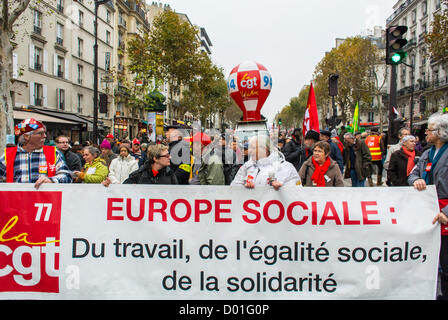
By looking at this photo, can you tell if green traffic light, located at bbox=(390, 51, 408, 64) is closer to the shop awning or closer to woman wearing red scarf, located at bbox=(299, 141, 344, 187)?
woman wearing red scarf, located at bbox=(299, 141, 344, 187)

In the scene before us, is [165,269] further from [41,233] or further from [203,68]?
[203,68]

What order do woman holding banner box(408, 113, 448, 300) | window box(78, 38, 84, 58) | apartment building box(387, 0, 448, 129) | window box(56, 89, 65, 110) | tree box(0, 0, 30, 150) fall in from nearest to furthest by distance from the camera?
woman holding banner box(408, 113, 448, 300) < tree box(0, 0, 30, 150) < window box(56, 89, 65, 110) < window box(78, 38, 84, 58) < apartment building box(387, 0, 448, 129)

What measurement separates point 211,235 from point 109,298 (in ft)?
3.47

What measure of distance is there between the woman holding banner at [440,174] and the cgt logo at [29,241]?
3.39 m

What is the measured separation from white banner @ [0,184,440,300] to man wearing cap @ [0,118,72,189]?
0.46 metres

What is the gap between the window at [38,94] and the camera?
26.4 meters

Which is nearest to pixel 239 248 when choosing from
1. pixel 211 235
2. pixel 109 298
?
pixel 211 235

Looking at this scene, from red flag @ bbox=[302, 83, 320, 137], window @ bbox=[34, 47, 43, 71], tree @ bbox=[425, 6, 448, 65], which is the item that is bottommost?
red flag @ bbox=[302, 83, 320, 137]

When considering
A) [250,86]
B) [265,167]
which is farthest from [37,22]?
[265,167]

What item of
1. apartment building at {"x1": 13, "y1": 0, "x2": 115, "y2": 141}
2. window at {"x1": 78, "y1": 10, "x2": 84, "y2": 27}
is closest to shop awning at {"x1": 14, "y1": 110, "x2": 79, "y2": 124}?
apartment building at {"x1": 13, "y1": 0, "x2": 115, "y2": 141}

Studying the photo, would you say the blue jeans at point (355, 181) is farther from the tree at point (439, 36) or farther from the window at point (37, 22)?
the window at point (37, 22)

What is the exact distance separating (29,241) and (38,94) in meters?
26.8

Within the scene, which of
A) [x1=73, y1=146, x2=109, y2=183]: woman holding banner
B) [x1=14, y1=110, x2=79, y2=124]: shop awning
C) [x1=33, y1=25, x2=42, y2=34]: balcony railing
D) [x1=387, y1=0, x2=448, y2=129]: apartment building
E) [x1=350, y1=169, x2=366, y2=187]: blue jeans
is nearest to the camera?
[x1=73, y1=146, x2=109, y2=183]: woman holding banner

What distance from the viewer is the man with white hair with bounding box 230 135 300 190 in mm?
3910
